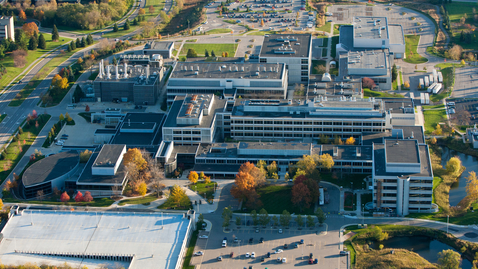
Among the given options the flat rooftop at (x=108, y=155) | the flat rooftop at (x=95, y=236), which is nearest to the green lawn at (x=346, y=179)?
the flat rooftop at (x=95, y=236)

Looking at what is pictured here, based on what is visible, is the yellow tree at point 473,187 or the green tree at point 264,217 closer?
the green tree at point 264,217

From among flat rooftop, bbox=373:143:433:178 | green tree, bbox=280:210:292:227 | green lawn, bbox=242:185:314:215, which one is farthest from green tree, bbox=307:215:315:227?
flat rooftop, bbox=373:143:433:178

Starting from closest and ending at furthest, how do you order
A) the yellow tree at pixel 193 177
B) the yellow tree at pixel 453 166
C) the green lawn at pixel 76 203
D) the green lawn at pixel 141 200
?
the green lawn at pixel 76 203 → the green lawn at pixel 141 200 → the yellow tree at pixel 193 177 → the yellow tree at pixel 453 166

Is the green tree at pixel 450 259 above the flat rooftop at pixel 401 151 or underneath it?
underneath

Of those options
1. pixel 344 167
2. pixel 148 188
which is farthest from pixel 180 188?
pixel 344 167

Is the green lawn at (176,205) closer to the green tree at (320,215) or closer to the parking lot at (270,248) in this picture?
the parking lot at (270,248)

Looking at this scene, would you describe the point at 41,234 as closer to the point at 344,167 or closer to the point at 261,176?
the point at 261,176

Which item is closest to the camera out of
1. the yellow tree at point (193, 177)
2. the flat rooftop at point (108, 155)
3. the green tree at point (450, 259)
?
the green tree at point (450, 259)

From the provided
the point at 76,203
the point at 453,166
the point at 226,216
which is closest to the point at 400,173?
the point at 453,166
